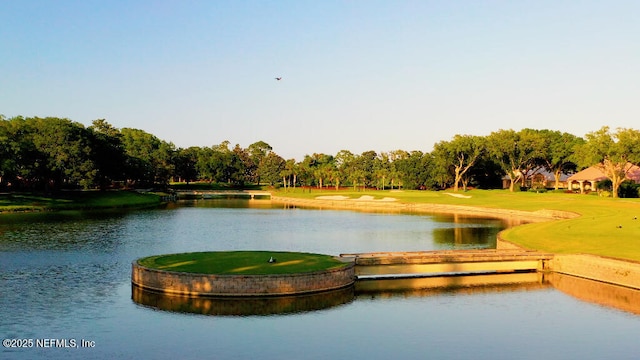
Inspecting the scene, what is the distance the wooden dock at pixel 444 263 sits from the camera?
132 ft

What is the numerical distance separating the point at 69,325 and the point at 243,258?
40.3 ft

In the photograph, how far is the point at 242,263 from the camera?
36.6 meters

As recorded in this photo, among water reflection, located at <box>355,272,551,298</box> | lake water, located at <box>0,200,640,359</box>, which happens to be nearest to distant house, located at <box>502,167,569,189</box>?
water reflection, located at <box>355,272,551,298</box>

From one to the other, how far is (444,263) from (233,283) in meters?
16.1

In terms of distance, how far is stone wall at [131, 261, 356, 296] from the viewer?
107ft

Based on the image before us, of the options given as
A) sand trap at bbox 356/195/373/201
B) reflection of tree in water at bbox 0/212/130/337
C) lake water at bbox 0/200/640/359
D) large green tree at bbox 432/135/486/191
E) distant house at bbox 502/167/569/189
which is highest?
large green tree at bbox 432/135/486/191

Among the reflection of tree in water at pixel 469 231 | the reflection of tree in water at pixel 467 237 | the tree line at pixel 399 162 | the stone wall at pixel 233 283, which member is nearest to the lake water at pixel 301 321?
the stone wall at pixel 233 283

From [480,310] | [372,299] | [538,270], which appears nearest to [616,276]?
[538,270]

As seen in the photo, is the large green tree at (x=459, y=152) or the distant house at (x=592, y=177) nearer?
the distant house at (x=592, y=177)

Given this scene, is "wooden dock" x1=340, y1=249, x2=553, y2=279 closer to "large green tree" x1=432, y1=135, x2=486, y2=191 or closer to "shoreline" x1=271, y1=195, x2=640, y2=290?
"shoreline" x1=271, y1=195, x2=640, y2=290

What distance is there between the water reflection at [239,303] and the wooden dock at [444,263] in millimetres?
6344

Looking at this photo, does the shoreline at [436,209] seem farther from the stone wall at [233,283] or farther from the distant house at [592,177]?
the stone wall at [233,283]

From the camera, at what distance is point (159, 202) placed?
446 ft

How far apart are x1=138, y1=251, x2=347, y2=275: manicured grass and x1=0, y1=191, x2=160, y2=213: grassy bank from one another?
66.4m
